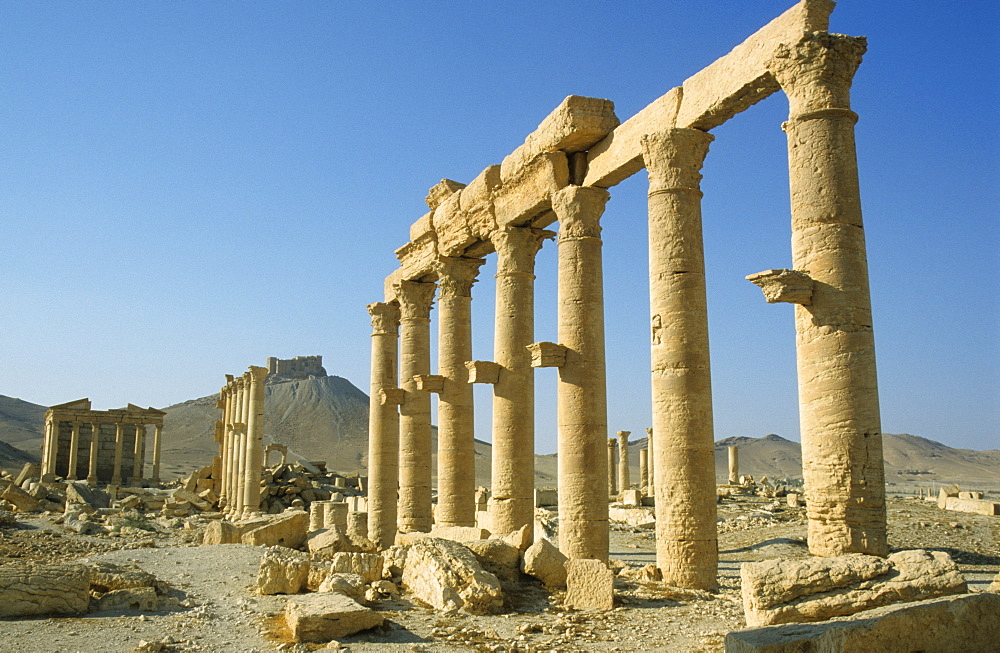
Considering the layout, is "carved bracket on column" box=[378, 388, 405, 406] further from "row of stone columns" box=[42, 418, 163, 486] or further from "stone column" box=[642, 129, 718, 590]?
"row of stone columns" box=[42, 418, 163, 486]

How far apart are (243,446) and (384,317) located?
39.5ft

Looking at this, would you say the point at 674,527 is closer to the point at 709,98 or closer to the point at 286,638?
the point at 286,638

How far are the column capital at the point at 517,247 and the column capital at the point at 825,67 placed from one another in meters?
7.36

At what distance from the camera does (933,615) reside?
677 centimetres

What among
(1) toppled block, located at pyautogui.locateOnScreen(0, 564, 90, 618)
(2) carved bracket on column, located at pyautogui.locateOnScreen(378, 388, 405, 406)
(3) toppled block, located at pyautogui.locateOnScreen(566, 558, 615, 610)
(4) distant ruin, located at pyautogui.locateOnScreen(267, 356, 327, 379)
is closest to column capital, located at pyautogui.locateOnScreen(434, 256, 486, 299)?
(2) carved bracket on column, located at pyautogui.locateOnScreen(378, 388, 405, 406)

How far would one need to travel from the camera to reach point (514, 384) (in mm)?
16500

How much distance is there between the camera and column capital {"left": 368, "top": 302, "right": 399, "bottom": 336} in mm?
22861

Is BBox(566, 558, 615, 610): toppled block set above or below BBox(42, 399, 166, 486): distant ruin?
below

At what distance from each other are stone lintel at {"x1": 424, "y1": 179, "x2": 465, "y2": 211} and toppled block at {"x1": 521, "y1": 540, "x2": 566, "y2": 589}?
10080 millimetres

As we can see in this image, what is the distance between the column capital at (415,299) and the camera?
21656mm

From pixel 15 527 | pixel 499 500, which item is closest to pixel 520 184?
pixel 499 500

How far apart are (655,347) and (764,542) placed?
32.0ft

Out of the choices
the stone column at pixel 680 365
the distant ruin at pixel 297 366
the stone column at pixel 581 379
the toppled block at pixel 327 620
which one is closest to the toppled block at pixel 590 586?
the stone column at pixel 680 365

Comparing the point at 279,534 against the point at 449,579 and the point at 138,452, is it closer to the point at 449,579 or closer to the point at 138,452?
the point at 449,579
